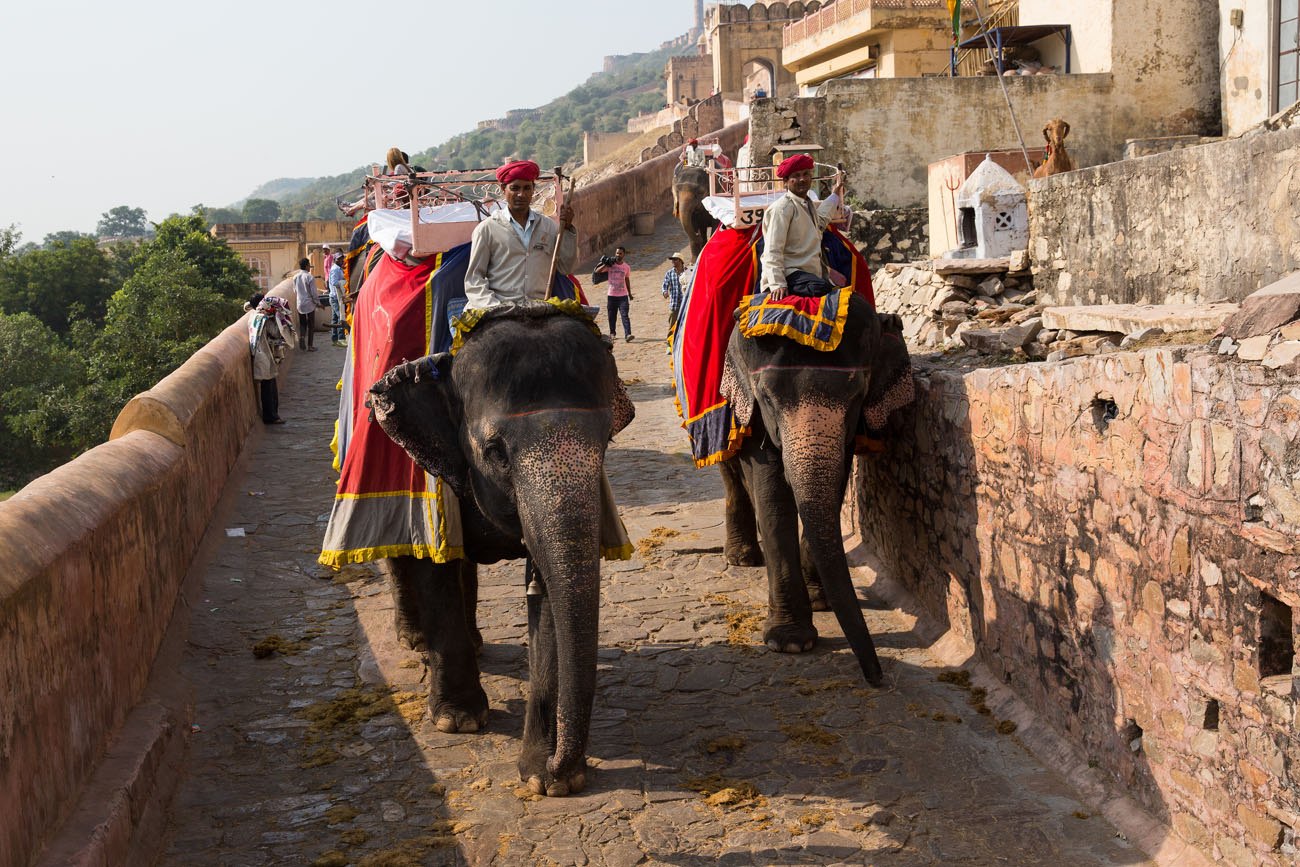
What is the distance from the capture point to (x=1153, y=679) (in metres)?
4.78

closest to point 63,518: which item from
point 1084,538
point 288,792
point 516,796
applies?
point 288,792

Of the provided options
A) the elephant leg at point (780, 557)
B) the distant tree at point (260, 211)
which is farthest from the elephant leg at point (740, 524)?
the distant tree at point (260, 211)

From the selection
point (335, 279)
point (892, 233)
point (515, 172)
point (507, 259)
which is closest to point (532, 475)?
point (507, 259)

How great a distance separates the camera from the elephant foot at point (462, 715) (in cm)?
621

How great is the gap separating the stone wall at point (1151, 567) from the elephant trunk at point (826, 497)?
60 centimetres

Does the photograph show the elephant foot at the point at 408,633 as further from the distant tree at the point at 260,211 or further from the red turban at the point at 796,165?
the distant tree at the point at 260,211

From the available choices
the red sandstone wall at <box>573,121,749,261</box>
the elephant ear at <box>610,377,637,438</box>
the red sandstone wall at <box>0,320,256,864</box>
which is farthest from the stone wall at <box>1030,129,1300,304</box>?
the red sandstone wall at <box>573,121,749,261</box>

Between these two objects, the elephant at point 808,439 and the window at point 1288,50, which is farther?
the window at point 1288,50

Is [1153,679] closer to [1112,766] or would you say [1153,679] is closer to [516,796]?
[1112,766]

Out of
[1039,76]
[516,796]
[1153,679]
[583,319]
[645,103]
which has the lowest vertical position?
[516,796]

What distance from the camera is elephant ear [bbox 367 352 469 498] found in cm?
568

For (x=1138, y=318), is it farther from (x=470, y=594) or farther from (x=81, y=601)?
(x=81, y=601)

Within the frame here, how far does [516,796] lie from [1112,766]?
236cm

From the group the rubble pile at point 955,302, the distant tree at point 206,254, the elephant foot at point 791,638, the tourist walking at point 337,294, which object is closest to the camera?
the elephant foot at point 791,638
